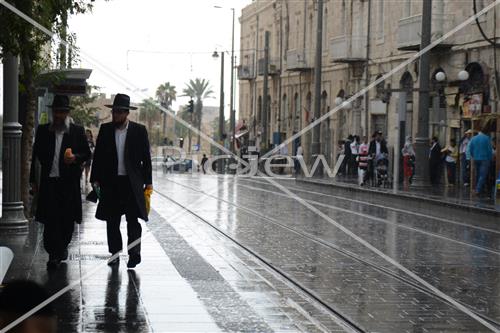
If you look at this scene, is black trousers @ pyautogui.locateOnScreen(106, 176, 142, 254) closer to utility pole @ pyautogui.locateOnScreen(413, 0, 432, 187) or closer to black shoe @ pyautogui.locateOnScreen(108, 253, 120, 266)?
black shoe @ pyautogui.locateOnScreen(108, 253, 120, 266)

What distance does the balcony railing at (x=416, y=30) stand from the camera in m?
38.7

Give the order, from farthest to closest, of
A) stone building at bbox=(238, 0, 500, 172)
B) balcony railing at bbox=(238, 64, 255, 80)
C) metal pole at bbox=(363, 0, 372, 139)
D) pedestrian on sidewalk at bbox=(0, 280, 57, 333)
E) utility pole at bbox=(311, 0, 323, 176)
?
balcony railing at bbox=(238, 64, 255, 80) < metal pole at bbox=(363, 0, 372, 139) < utility pole at bbox=(311, 0, 323, 176) < stone building at bbox=(238, 0, 500, 172) < pedestrian on sidewalk at bbox=(0, 280, 57, 333)

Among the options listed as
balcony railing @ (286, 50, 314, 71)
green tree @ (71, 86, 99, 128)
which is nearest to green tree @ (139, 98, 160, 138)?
balcony railing @ (286, 50, 314, 71)

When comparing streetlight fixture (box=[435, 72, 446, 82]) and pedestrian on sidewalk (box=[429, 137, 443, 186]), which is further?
streetlight fixture (box=[435, 72, 446, 82])

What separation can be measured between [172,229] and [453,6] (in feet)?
81.7

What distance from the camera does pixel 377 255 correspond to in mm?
13734

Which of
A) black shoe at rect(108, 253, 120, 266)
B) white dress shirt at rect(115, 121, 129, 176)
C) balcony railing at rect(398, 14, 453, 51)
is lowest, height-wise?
black shoe at rect(108, 253, 120, 266)

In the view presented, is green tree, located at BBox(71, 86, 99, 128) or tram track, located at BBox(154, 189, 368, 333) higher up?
green tree, located at BBox(71, 86, 99, 128)

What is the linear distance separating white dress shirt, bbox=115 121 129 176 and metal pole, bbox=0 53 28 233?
136 inches

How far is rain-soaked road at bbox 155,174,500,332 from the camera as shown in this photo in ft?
30.1

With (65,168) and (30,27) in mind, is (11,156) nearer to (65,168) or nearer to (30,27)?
(30,27)

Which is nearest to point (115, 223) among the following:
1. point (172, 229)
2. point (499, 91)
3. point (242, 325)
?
point (242, 325)

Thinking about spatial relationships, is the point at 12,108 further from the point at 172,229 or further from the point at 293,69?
the point at 293,69

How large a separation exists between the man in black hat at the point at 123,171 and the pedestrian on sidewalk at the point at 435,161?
25.0 m
